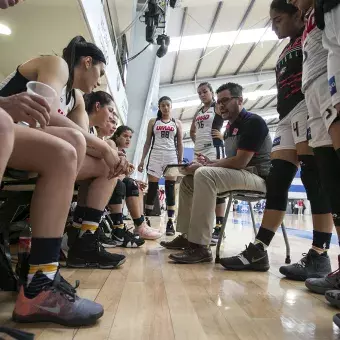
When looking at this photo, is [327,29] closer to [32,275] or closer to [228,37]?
[32,275]

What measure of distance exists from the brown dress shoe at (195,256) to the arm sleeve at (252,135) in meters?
0.61

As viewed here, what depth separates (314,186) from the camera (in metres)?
1.60

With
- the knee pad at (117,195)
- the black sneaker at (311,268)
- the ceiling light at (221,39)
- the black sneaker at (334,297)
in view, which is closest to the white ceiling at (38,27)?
the knee pad at (117,195)

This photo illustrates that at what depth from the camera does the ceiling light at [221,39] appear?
7.78 m

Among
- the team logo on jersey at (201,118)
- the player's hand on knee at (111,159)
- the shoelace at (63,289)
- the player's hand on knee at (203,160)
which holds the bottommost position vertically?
the shoelace at (63,289)

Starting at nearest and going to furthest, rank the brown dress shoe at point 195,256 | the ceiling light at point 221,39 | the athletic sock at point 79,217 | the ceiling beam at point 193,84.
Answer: the athletic sock at point 79,217 < the brown dress shoe at point 195,256 < the ceiling light at point 221,39 < the ceiling beam at point 193,84

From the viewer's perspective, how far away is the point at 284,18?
1.67 m

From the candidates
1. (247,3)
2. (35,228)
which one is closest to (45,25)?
(35,228)

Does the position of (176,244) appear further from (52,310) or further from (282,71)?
(52,310)

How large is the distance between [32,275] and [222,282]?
82 centimetres

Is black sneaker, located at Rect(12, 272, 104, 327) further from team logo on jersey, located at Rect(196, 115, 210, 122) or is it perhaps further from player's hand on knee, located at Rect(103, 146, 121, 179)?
team logo on jersey, located at Rect(196, 115, 210, 122)

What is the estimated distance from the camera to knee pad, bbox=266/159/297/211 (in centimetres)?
167

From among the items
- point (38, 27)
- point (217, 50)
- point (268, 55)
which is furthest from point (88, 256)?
point (268, 55)

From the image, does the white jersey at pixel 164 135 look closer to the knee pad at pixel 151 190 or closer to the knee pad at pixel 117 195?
the knee pad at pixel 151 190
